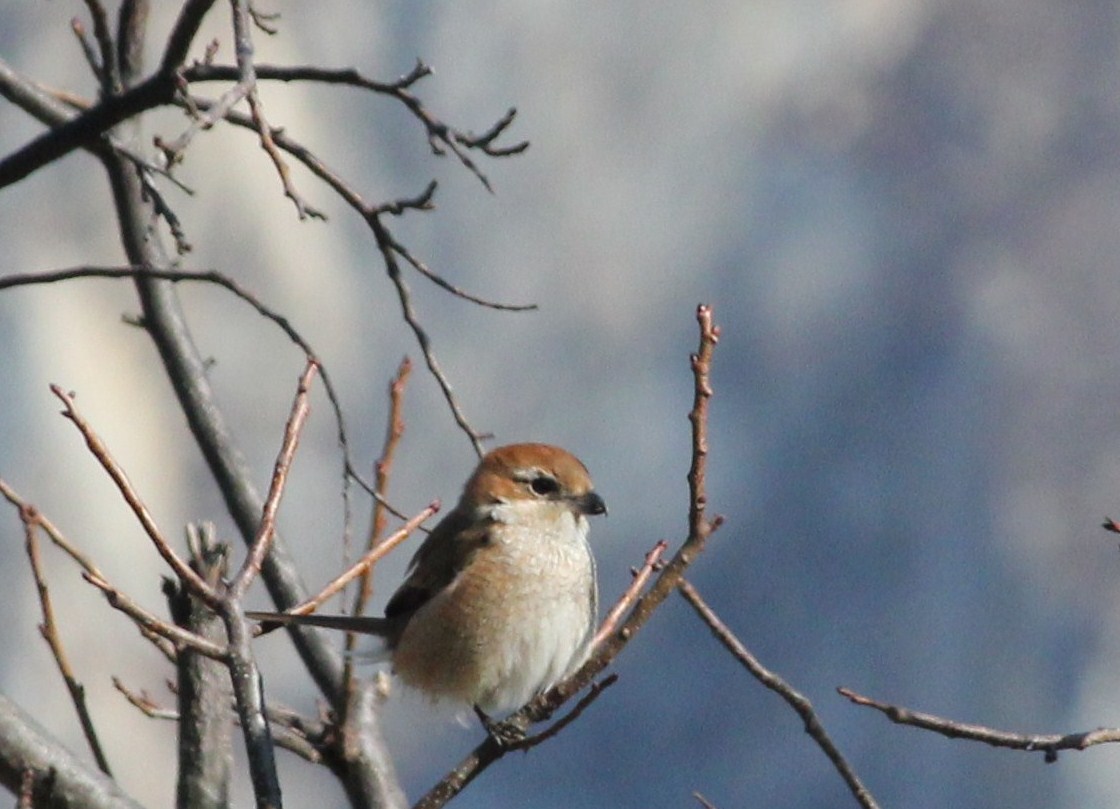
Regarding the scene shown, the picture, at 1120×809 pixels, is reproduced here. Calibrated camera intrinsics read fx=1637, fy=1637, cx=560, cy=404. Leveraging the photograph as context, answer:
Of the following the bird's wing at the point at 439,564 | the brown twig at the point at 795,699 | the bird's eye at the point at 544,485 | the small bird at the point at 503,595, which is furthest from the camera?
the bird's eye at the point at 544,485

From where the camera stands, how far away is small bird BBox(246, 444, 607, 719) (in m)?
4.00

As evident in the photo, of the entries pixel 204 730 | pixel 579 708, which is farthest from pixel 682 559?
pixel 204 730

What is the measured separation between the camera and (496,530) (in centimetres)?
422

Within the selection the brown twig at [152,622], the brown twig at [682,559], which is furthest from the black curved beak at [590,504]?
the brown twig at [152,622]

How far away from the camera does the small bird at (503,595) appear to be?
400cm

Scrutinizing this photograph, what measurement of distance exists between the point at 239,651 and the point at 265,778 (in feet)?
0.56

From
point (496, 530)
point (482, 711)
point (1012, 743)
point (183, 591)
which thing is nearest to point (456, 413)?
point (496, 530)

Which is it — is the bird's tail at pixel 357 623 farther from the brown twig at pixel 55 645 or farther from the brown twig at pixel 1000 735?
the brown twig at pixel 1000 735

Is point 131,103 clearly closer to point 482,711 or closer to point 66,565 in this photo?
point 482,711

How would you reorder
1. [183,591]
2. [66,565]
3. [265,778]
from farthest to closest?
[66,565] → [183,591] → [265,778]

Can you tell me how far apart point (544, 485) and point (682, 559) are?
211 centimetres

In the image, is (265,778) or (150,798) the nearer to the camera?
(265,778)

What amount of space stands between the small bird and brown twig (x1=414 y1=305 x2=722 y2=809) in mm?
1617

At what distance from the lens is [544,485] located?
4.34 m
